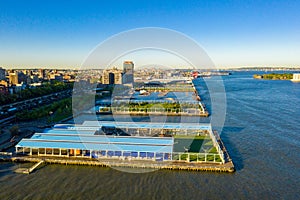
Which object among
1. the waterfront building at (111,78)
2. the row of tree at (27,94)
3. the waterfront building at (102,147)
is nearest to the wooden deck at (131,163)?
the waterfront building at (102,147)

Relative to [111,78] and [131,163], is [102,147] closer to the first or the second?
[131,163]

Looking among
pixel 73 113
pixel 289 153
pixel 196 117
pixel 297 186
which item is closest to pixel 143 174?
pixel 297 186

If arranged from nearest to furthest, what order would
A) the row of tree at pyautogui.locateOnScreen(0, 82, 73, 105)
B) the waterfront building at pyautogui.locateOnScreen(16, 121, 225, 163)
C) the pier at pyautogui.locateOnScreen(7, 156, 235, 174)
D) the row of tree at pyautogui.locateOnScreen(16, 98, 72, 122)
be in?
the pier at pyautogui.locateOnScreen(7, 156, 235, 174) → the waterfront building at pyautogui.locateOnScreen(16, 121, 225, 163) → the row of tree at pyautogui.locateOnScreen(16, 98, 72, 122) → the row of tree at pyautogui.locateOnScreen(0, 82, 73, 105)

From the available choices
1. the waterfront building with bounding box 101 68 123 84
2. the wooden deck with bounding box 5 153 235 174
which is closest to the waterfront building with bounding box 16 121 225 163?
the wooden deck with bounding box 5 153 235 174

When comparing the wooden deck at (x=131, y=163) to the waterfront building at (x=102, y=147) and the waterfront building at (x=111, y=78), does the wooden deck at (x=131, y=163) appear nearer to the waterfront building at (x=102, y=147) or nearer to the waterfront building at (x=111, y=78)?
the waterfront building at (x=102, y=147)

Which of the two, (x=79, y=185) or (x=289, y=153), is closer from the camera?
(x=79, y=185)

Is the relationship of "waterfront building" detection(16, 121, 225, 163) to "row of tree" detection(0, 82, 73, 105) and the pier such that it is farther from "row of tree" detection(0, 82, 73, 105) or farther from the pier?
"row of tree" detection(0, 82, 73, 105)

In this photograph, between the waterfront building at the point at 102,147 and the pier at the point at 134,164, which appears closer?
the pier at the point at 134,164

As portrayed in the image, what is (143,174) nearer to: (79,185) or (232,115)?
(79,185)

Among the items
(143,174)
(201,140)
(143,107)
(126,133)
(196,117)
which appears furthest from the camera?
(143,107)

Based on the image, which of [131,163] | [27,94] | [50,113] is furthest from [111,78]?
[131,163]

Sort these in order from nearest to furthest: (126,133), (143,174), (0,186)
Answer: (0,186)
(143,174)
(126,133)
